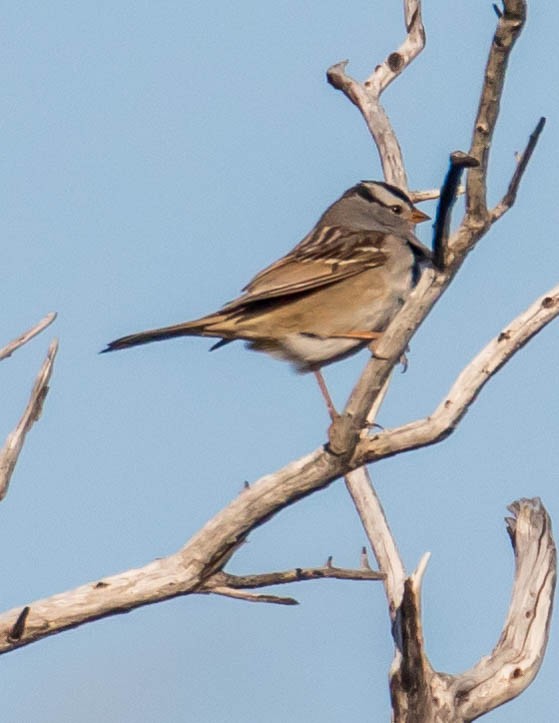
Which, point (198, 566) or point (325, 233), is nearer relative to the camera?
point (198, 566)

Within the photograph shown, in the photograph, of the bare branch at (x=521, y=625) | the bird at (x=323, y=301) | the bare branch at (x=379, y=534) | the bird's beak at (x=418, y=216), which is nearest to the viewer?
the bare branch at (x=521, y=625)

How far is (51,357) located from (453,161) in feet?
7.27

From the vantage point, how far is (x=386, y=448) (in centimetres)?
648

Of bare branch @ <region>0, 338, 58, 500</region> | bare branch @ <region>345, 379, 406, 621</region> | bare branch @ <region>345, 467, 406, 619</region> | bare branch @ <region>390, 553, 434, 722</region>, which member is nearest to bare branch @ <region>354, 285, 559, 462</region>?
bare branch @ <region>390, 553, 434, 722</region>

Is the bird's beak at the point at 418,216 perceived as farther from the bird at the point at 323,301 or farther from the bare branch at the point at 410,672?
the bare branch at the point at 410,672

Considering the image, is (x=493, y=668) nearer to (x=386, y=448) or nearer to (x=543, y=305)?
(x=386, y=448)

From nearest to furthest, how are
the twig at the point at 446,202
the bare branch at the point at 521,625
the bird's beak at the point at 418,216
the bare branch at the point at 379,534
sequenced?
1. the twig at the point at 446,202
2. the bare branch at the point at 521,625
3. the bare branch at the point at 379,534
4. the bird's beak at the point at 418,216

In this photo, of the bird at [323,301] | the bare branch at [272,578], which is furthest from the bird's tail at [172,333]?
the bare branch at [272,578]

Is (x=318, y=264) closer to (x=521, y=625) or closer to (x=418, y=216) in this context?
(x=418, y=216)

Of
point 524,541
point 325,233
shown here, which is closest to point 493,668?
point 524,541

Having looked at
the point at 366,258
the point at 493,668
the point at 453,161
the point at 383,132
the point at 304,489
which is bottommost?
the point at 493,668

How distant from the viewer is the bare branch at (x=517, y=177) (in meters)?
5.42

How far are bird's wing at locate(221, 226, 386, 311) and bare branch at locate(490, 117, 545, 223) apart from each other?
2.10 metres

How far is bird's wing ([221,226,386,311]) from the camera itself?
7.98 m
